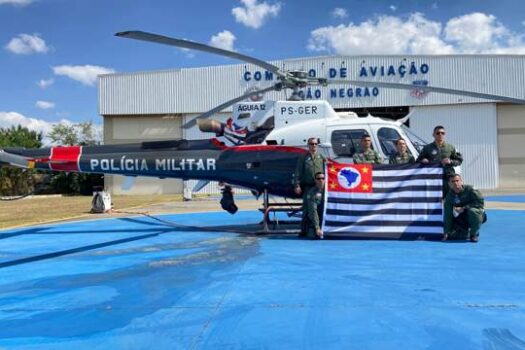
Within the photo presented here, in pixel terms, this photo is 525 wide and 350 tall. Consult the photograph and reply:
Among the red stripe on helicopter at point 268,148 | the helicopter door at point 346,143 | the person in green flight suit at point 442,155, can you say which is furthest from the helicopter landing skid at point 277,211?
the person in green flight suit at point 442,155

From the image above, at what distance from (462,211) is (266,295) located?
500cm

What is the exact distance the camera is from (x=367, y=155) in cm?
959

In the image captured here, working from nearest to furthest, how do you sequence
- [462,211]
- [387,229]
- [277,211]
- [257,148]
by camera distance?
[462,211] < [387,229] < [257,148] < [277,211]

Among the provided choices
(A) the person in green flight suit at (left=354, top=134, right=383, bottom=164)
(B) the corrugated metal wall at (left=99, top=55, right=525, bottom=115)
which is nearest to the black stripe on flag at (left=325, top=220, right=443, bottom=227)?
(A) the person in green flight suit at (left=354, top=134, right=383, bottom=164)

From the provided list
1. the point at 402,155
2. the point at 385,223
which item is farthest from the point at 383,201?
the point at 402,155

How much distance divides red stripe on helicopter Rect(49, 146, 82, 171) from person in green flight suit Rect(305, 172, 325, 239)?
5.44 meters

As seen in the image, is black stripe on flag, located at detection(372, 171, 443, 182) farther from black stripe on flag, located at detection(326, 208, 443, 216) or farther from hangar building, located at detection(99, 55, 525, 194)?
hangar building, located at detection(99, 55, 525, 194)

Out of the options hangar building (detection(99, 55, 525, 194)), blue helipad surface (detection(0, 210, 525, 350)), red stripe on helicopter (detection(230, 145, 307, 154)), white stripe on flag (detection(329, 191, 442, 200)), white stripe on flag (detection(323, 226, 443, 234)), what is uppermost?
hangar building (detection(99, 55, 525, 194))

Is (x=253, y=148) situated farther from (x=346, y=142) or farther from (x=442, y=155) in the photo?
(x=442, y=155)

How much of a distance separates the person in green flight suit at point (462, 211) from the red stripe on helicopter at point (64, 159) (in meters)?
8.01

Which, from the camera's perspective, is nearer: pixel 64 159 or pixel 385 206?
pixel 385 206

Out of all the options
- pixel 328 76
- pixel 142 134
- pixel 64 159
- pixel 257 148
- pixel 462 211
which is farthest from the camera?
pixel 142 134

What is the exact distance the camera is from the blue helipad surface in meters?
3.88

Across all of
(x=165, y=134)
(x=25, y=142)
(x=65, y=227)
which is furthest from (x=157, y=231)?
(x=25, y=142)
